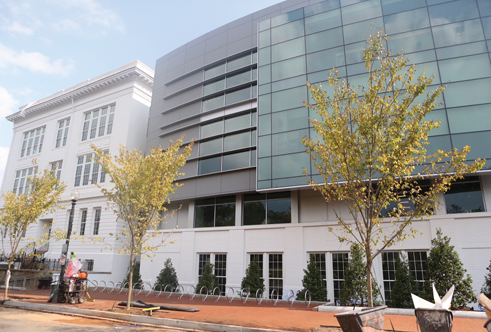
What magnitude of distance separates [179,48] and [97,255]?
807 inches

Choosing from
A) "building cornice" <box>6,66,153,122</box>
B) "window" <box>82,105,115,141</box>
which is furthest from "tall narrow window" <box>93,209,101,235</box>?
"building cornice" <box>6,66,153,122</box>

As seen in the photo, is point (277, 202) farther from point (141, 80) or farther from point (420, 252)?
point (141, 80)

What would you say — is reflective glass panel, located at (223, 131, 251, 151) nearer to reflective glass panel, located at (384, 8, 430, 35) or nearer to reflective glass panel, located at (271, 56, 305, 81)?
reflective glass panel, located at (271, 56, 305, 81)

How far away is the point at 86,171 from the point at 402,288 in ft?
99.8

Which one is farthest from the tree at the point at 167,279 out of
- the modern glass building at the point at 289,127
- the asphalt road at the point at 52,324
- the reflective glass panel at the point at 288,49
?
the reflective glass panel at the point at 288,49

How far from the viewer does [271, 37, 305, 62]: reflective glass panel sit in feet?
76.0

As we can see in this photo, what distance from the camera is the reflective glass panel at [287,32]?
23.6 metres

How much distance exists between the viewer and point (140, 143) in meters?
33.8

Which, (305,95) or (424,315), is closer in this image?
(424,315)

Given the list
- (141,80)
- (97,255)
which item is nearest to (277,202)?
(97,255)

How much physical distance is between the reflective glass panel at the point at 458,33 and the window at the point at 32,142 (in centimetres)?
4174

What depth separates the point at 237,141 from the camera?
25.7 m

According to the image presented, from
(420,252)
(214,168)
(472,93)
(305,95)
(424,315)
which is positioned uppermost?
(305,95)

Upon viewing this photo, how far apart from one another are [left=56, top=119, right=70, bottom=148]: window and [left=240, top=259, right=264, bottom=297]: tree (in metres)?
27.8
